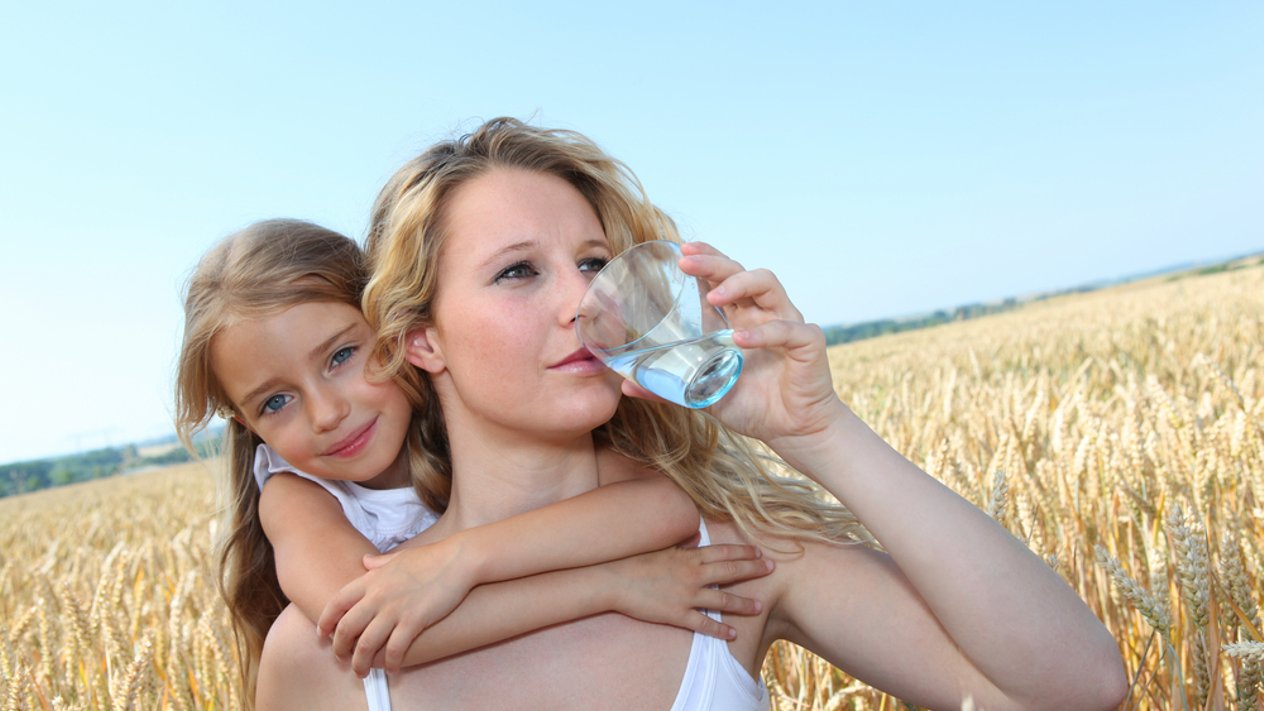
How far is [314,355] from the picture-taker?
79.4 inches

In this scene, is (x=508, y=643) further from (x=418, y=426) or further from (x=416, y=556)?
(x=418, y=426)

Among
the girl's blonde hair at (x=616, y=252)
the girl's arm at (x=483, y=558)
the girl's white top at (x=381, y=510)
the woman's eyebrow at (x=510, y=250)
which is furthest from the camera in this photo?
the girl's white top at (x=381, y=510)

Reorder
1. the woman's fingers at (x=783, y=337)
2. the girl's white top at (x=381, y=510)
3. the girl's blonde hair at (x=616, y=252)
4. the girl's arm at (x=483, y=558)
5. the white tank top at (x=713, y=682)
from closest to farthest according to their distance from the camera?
the woman's fingers at (x=783, y=337), the girl's arm at (x=483, y=558), the white tank top at (x=713, y=682), the girl's blonde hair at (x=616, y=252), the girl's white top at (x=381, y=510)

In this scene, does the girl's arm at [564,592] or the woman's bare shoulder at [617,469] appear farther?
the woman's bare shoulder at [617,469]

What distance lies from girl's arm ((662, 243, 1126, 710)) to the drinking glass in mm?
43

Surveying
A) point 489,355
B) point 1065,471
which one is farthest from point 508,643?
point 1065,471

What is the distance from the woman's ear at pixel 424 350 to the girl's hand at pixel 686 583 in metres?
0.57

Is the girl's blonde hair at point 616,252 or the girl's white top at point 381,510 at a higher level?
the girl's blonde hair at point 616,252

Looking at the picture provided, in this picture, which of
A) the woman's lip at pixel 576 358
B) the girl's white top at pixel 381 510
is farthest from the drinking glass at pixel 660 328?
the girl's white top at pixel 381 510

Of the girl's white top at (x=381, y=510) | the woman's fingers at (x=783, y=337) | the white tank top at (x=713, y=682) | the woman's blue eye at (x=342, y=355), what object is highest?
the woman's fingers at (x=783, y=337)

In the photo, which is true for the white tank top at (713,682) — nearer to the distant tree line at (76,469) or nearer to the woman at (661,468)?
the woman at (661,468)

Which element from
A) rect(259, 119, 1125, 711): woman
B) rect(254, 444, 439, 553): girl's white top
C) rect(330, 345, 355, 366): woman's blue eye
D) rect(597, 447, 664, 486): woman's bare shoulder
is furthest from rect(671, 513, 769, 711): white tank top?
rect(330, 345, 355, 366): woman's blue eye

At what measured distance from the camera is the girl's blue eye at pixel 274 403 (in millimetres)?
2080

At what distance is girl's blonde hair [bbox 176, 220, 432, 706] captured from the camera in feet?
6.72
